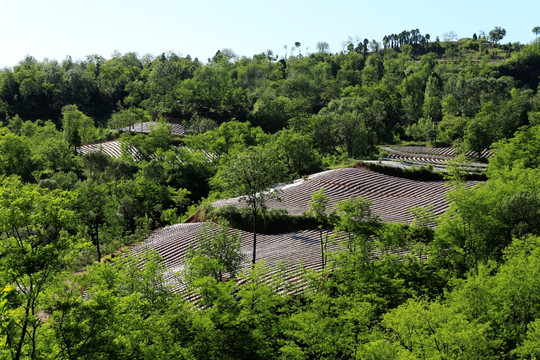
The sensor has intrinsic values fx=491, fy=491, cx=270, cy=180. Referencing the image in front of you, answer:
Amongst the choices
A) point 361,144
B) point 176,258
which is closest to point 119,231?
point 176,258

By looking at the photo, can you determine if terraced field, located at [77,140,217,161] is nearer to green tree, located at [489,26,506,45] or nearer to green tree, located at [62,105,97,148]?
green tree, located at [62,105,97,148]

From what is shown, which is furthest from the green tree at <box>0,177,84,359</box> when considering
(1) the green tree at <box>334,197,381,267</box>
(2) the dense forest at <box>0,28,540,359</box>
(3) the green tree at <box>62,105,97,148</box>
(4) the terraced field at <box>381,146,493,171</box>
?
(3) the green tree at <box>62,105,97,148</box>

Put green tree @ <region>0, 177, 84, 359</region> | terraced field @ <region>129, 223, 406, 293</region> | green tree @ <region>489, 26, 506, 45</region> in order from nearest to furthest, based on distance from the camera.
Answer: green tree @ <region>0, 177, 84, 359</region>, terraced field @ <region>129, 223, 406, 293</region>, green tree @ <region>489, 26, 506, 45</region>

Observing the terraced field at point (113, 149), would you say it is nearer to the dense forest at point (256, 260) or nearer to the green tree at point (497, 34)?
the dense forest at point (256, 260)

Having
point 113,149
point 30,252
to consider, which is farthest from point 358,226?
point 113,149

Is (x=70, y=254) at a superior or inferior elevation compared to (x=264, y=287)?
superior

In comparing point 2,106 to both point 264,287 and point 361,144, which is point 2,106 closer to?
point 361,144
